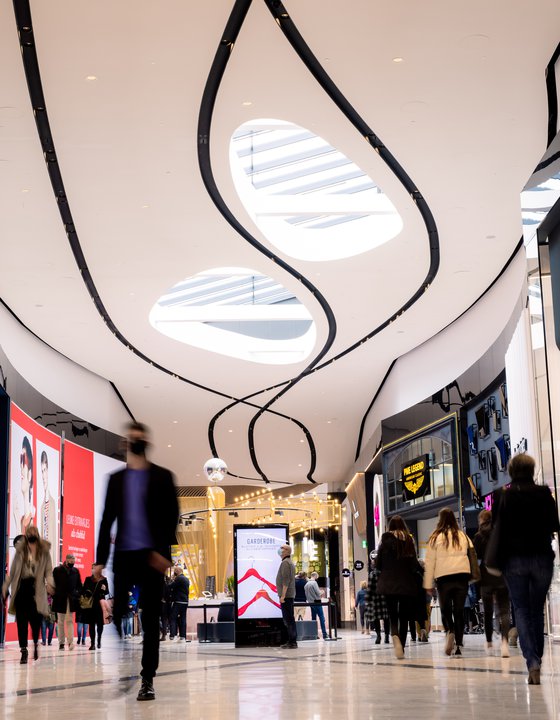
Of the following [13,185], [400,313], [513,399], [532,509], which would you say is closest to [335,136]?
[13,185]

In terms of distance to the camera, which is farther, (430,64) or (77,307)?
(77,307)

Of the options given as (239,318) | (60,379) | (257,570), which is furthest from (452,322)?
(60,379)

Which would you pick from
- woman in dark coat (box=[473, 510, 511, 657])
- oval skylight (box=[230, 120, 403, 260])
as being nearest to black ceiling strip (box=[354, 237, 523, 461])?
oval skylight (box=[230, 120, 403, 260])

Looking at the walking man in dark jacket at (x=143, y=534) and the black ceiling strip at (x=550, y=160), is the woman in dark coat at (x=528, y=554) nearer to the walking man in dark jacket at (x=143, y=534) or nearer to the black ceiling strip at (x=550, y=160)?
the walking man in dark jacket at (x=143, y=534)

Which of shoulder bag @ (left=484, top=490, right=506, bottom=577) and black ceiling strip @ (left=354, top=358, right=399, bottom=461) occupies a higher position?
black ceiling strip @ (left=354, top=358, right=399, bottom=461)

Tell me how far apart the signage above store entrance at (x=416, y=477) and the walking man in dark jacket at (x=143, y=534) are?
14.4 m

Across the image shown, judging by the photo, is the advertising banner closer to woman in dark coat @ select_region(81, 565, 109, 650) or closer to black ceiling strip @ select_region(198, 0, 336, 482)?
woman in dark coat @ select_region(81, 565, 109, 650)

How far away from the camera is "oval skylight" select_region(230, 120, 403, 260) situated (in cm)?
1235

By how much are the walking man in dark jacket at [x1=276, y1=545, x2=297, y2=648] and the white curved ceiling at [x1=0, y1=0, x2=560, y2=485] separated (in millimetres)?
4561

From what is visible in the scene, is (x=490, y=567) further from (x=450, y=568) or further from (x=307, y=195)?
(x=307, y=195)

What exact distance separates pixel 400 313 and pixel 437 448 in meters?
3.23

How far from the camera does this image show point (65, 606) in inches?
579

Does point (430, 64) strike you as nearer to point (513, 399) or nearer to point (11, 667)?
point (513, 399)

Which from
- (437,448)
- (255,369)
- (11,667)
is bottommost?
(11,667)
